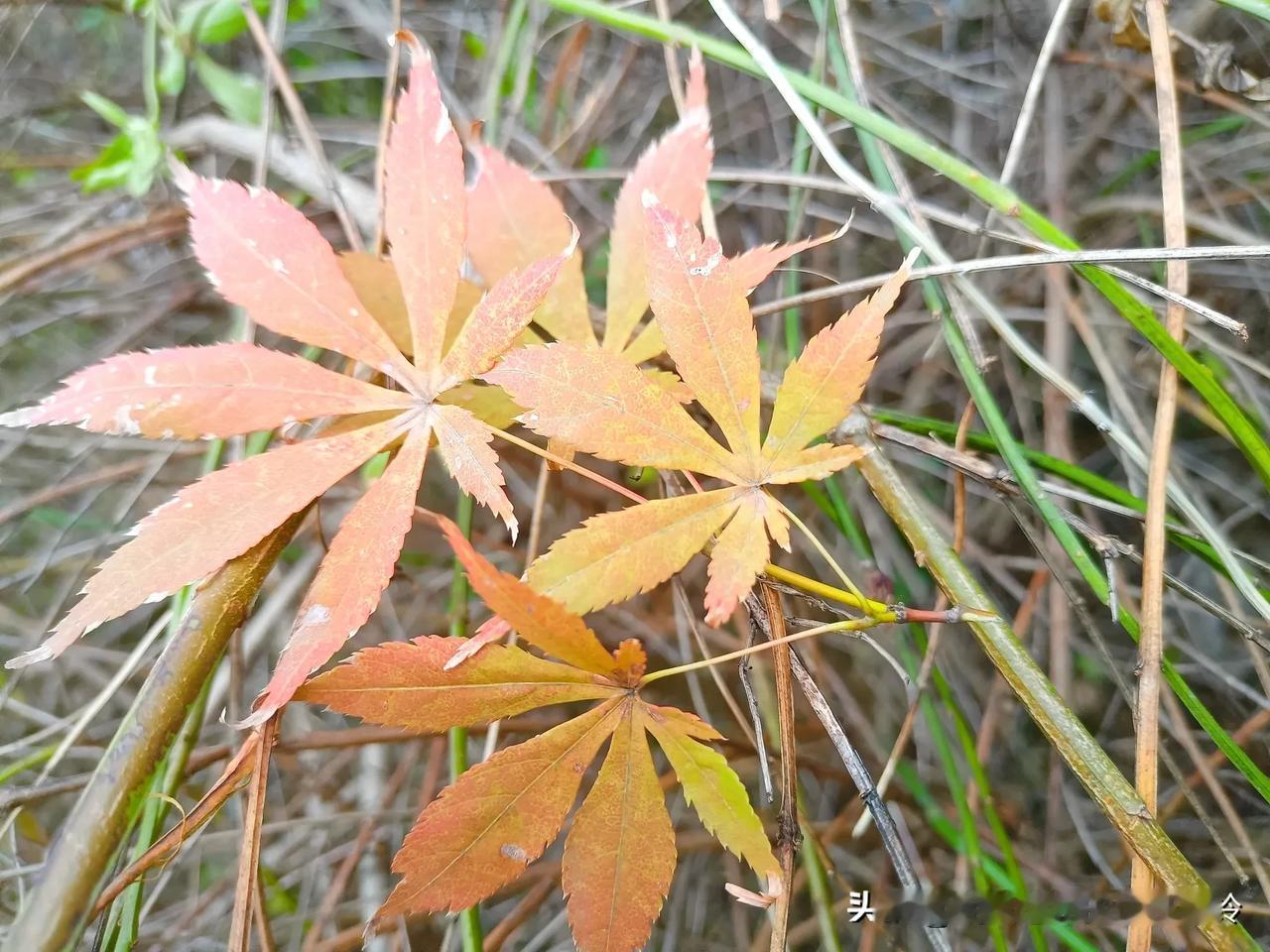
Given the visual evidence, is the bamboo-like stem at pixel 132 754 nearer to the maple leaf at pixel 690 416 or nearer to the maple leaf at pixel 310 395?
the maple leaf at pixel 310 395

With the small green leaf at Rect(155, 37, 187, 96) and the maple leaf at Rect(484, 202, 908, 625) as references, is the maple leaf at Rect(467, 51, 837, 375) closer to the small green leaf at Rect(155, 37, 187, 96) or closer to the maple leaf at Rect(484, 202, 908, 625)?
the maple leaf at Rect(484, 202, 908, 625)

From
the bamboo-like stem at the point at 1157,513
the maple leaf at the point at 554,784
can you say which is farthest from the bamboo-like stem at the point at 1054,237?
the maple leaf at the point at 554,784

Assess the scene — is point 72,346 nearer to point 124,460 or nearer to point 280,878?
point 124,460

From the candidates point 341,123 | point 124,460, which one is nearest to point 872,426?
point 341,123

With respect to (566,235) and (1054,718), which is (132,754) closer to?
(566,235)

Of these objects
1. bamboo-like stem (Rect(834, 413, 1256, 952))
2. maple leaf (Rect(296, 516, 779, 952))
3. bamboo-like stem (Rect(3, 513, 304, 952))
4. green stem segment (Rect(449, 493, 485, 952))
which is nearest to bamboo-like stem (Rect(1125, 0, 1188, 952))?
bamboo-like stem (Rect(834, 413, 1256, 952))
